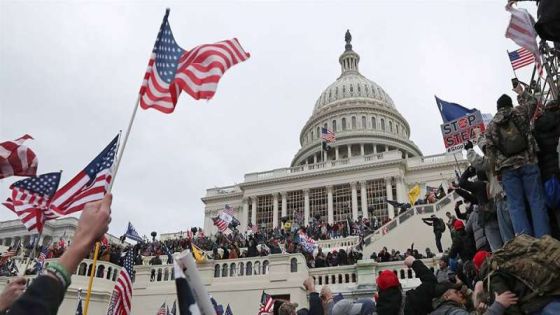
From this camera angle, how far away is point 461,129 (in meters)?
15.1

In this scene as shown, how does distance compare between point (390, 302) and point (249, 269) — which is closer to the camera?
point (390, 302)

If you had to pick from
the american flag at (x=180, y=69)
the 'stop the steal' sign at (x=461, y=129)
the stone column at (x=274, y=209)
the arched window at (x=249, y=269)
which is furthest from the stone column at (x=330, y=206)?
the american flag at (x=180, y=69)

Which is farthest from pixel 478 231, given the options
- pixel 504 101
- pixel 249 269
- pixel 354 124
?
pixel 354 124

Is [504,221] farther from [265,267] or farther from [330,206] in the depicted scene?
[330,206]

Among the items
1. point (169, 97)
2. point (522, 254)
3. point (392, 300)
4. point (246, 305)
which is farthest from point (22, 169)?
point (246, 305)

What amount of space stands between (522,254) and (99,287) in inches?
692

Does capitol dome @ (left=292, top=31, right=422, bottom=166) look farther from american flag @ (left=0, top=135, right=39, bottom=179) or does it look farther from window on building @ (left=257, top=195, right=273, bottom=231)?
american flag @ (left=0, top=135, right=39, bottom=179)

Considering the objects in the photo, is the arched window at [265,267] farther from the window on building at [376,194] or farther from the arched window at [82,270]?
the window on building at [376,194]

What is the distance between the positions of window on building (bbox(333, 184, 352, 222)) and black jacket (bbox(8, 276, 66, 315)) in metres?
52.6

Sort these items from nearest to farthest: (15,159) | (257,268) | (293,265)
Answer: (15,159), (293,265), (257,268)

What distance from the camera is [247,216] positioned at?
58.0 metres

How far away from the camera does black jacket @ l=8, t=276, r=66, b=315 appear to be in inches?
79.0

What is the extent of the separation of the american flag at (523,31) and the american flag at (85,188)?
8.88m

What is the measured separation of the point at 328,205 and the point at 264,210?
8.40 meters
